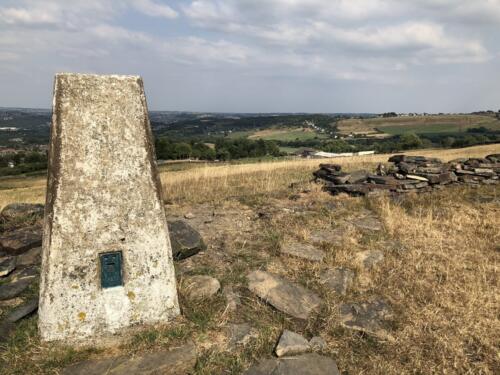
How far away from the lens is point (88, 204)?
10.2ft

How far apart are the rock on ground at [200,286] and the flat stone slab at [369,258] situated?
2.09 metres

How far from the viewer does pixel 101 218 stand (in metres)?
3.15

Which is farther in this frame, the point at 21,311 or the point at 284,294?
the point at 284,294

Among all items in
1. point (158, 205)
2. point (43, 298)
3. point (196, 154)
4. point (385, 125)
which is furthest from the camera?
point (385, 125)

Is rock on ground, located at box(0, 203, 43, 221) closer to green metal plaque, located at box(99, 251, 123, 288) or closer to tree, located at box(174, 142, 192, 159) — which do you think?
green metal plaque, located at box(99, 251, 123, 288)

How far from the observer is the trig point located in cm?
303

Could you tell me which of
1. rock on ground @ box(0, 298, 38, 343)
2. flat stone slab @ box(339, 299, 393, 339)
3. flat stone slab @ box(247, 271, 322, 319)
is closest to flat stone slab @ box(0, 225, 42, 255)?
rock on ground @ box(0, 298, 38, 343)

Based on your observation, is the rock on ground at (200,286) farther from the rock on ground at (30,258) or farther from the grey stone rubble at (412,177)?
the grey stone rubble at (412,177)

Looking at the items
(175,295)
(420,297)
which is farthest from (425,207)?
(175,295)

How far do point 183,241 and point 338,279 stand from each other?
85.6 inches

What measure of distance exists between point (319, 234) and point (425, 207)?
3.36 m

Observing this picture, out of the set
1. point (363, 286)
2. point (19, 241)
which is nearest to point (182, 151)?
point (19, 241)

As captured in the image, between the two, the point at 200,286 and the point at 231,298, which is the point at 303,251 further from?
the point at 200,286

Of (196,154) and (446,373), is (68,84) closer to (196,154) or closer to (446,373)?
(446,373)
